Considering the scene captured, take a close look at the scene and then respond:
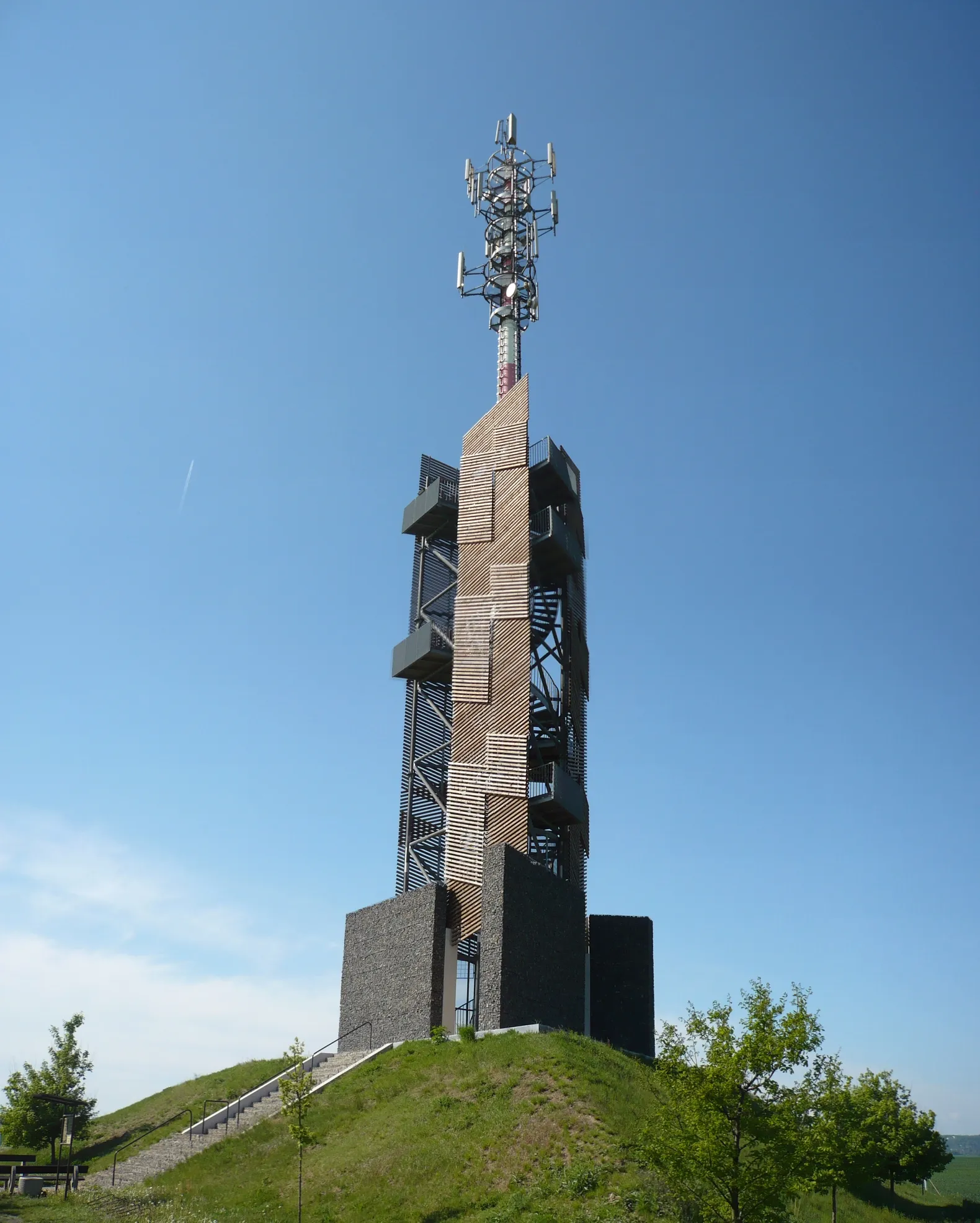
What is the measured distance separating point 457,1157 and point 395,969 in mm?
13600

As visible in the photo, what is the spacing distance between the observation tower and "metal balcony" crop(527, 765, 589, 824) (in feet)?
0.31

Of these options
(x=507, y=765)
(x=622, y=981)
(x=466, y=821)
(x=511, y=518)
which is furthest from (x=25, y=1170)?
(x=511, y=518)

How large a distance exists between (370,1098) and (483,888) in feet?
27.8

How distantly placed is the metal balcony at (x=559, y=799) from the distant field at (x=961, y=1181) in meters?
31.9

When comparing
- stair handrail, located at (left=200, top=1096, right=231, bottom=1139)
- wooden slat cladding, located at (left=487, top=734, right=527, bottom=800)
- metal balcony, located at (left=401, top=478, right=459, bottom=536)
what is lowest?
stair handrail, located at (left=200, top=1096, right=231, bottom=1139)

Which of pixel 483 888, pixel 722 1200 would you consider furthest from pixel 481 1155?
pixel 483 888

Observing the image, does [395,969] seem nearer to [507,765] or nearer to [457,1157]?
[507,765]

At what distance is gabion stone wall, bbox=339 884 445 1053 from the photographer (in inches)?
1388

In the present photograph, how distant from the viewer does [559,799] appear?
39.0 m

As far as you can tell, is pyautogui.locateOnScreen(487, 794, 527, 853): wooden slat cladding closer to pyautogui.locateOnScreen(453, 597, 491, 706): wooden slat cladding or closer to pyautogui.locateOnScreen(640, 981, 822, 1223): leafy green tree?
pyautogui.locateOnScreen(453, 597, 491, 706): wooden slat cladding

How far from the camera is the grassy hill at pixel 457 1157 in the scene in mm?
21328

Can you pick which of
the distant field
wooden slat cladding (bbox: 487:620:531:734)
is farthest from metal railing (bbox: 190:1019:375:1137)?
the distant field

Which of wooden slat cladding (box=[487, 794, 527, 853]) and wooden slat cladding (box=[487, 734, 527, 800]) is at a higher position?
wooden slat cladding (box=[487, 734, 527, 800])

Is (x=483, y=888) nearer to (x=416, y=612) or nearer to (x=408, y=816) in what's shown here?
(x=408, y=816)
